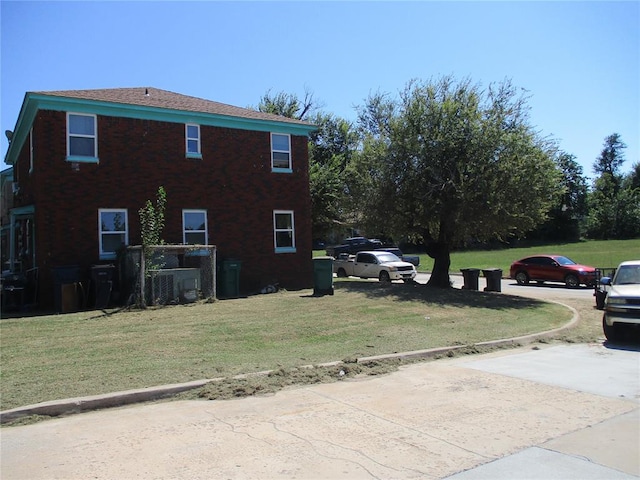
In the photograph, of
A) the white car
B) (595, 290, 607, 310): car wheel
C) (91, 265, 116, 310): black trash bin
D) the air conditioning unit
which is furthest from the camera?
(595, 290, 607, 310): car wheel

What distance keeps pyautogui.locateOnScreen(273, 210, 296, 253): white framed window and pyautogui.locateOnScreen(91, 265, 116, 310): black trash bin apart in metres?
6.89

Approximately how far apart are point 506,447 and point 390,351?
4.29 meters

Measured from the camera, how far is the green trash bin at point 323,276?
16.3 m

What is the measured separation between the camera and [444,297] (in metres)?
16.8

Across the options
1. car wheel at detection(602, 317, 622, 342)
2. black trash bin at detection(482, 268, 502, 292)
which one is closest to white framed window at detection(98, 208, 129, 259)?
car wheel at detection(602, 317, 622, 342)

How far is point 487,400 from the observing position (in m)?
6.46

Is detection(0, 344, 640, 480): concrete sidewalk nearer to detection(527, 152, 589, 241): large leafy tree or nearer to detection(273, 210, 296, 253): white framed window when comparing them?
detection(273, 210, 296, 253): white framed window

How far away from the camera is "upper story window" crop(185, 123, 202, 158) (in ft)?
59.6

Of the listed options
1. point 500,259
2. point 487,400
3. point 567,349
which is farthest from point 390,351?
point 500,259

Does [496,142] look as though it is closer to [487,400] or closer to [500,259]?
[487,400]

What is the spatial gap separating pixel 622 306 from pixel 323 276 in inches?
337

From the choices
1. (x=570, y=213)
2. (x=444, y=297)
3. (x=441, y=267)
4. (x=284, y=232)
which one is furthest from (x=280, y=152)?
(x=570, y=213)

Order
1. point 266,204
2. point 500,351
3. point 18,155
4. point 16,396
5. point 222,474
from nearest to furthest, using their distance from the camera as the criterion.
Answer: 1. point 222,474
2. point 16,396
3. point 500,351
4. point 266,204
5. point 18,155

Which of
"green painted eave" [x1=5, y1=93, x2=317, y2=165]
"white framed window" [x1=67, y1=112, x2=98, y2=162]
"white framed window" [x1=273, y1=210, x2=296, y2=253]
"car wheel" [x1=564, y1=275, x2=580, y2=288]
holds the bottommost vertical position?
"car wheel" [x1=564, y1=275, x2=580, y2=288]
